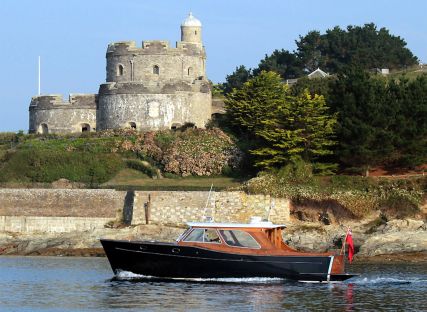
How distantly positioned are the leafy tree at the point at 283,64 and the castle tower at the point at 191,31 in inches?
646

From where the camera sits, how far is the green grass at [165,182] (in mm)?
56344

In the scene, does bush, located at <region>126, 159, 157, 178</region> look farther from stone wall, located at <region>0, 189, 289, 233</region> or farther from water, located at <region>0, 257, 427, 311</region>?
water, located at <region>0, 257, 427, 311</region>

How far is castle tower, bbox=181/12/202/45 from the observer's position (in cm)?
7281

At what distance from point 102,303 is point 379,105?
85.4 ft

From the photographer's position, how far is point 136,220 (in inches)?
2151

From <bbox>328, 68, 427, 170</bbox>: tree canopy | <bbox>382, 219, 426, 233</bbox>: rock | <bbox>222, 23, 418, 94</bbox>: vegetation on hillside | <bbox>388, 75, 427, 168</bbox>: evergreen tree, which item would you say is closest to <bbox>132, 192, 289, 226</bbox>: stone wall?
<bbox>328, 68, 427, 170</bbox>: tree canopy

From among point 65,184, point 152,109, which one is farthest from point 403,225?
point 152,109

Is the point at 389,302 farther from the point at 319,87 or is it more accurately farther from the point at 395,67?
the point at 395,67

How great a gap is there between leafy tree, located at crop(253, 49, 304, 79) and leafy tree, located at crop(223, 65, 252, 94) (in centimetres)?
152

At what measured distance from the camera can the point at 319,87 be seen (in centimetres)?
6550

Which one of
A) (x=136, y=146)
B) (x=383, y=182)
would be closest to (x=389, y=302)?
(x=383, y=182)

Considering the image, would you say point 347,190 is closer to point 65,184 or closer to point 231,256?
point 65,184

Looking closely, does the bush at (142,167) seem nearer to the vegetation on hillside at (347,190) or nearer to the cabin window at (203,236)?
the vegetation on hillside at (347,190)

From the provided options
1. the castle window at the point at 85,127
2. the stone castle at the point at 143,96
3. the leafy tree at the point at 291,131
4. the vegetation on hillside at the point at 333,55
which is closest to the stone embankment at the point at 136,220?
the leafy tree at the point at 291,131
